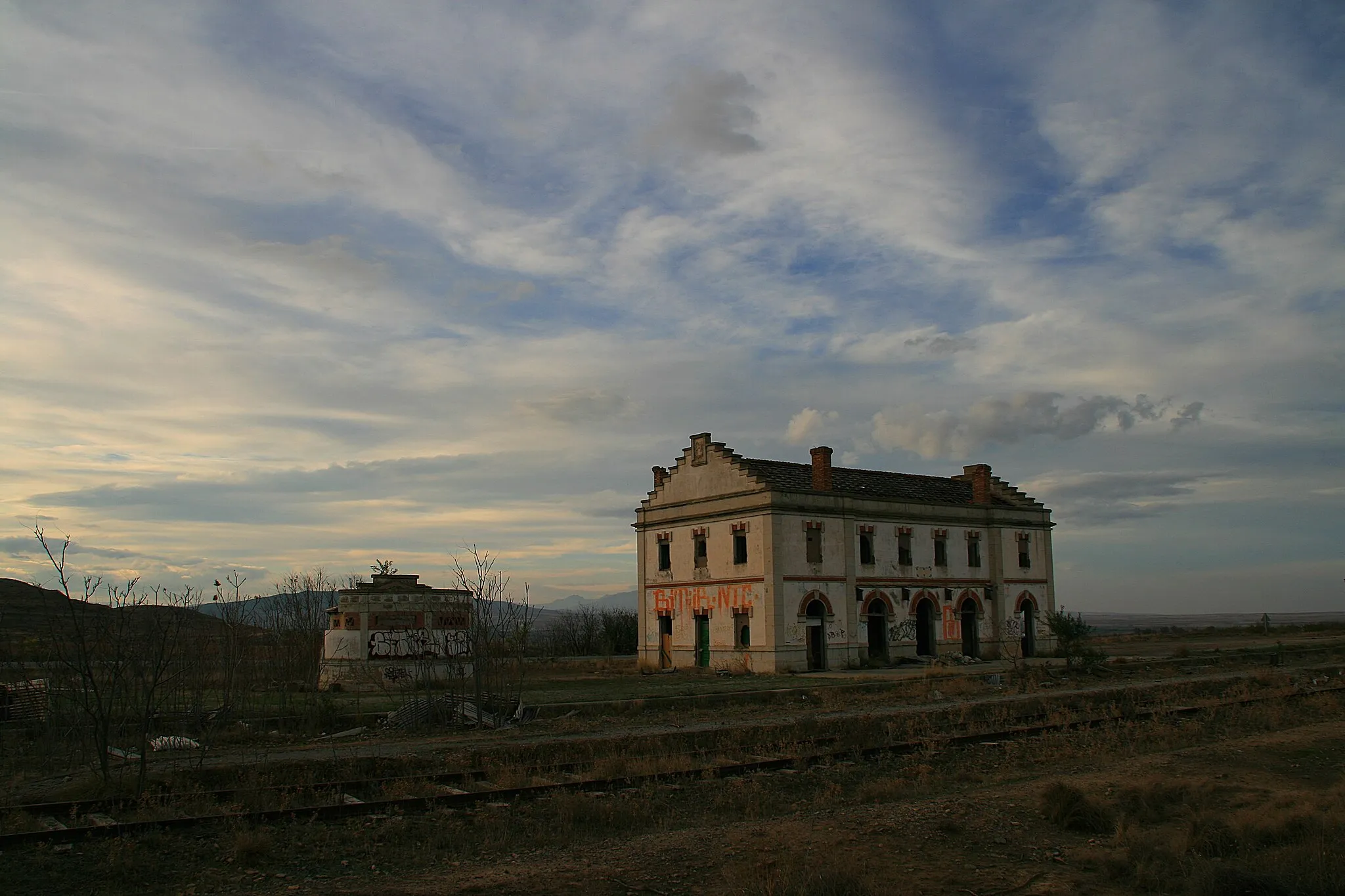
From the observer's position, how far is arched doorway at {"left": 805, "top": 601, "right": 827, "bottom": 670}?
120 ft

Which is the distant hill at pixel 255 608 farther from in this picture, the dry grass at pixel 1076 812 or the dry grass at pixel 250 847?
the dry grass at pixel 1076 812

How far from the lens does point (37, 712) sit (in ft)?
60.6

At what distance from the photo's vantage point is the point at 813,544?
3688cm

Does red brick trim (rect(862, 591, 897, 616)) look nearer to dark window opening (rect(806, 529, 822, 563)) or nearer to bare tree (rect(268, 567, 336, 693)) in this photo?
dark window opening (rect(806, 529, 822, 563))

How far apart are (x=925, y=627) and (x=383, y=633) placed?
21997mm

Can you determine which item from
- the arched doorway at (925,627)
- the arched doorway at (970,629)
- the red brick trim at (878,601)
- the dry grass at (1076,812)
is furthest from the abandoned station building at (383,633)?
the arched doorway at (970,629)

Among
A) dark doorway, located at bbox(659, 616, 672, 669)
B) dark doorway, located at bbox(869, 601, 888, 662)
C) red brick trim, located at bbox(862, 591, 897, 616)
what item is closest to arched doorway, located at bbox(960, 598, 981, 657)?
red brick trim, located at bbox(862, 591, 897, 616)

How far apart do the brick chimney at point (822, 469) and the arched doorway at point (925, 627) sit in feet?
21.9

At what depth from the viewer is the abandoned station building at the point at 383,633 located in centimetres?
2962

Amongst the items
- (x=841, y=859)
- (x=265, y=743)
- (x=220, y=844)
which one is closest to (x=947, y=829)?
(x=841, y=859)

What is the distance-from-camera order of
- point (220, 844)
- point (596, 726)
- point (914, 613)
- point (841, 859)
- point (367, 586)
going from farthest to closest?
point (914, 613) → point (367, 586) → point (596, 726) → point (220, 844) → point (841, 859)

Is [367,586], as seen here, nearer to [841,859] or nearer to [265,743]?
[265,743]

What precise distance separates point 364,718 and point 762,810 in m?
11.3

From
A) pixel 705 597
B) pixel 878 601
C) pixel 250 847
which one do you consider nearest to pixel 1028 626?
pixel 878 601
